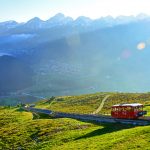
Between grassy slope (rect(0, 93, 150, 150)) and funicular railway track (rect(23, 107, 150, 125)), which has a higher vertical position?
funicular railway track (rect(23, 107, 150, 125))

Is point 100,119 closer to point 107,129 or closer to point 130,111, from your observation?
point 130,111

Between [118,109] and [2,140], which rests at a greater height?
[118,109]

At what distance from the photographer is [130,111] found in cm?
7812

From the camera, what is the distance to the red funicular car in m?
77.3

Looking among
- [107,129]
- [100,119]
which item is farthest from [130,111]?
[100,119]

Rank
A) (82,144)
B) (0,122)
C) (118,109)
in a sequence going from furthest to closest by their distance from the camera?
(0,122)
(118,109)
(82,144)

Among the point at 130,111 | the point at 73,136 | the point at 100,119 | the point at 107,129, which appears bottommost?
the point at 73,136

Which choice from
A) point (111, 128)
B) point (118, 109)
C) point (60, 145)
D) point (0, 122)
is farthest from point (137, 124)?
point (0, 122)

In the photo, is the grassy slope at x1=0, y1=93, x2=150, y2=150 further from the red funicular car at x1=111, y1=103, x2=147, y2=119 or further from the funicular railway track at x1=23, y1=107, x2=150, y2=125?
the red funicular car at x1=111, y1=103, x2=147, y2=119

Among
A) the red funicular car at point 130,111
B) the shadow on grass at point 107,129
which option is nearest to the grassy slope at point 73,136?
the shadow on grass at point 107,129

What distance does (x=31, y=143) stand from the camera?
7025 centimetres

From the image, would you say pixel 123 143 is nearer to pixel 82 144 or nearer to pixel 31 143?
pixel 82 144

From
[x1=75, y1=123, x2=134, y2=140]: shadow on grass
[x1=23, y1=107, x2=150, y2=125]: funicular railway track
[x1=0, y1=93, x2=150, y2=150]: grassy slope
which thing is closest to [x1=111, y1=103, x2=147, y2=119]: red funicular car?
[x1=23, y1=107, x2=150, y2=125]: funicular railway track

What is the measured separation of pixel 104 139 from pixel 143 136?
6.50m
